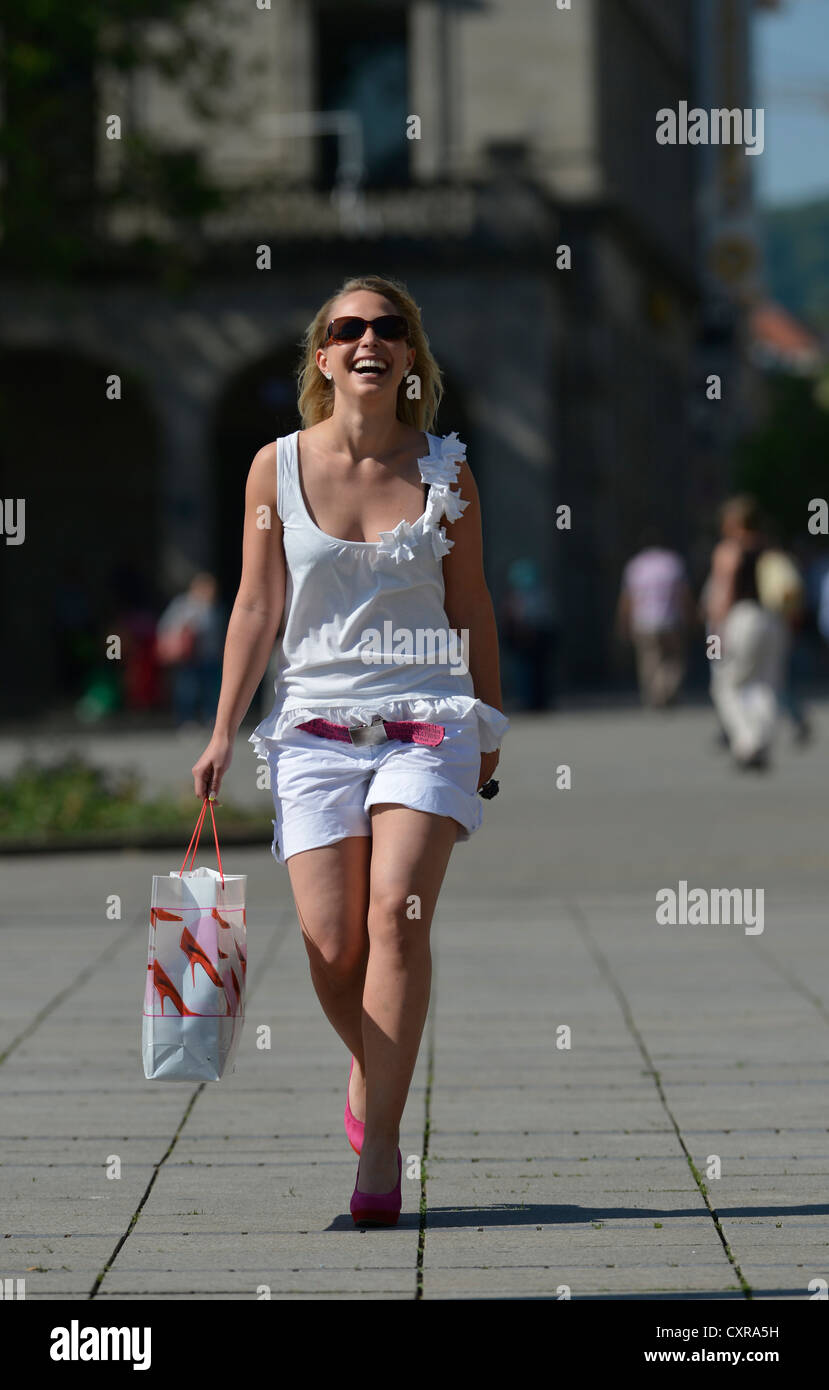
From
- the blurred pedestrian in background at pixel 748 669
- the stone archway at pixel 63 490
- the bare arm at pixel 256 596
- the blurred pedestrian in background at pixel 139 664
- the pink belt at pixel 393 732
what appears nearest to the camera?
the pink belt at pixel 393 732

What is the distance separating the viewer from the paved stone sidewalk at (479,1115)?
15.5ft

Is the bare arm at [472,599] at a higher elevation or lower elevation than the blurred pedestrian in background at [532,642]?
higher

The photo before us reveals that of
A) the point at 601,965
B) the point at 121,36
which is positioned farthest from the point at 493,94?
the point at 601,965

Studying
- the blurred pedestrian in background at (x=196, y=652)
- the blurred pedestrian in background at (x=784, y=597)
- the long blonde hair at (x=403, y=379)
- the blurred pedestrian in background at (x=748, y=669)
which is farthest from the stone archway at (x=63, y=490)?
the long blonde hair at (x=403, y=379)

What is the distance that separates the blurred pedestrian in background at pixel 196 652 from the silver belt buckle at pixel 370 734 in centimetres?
2058

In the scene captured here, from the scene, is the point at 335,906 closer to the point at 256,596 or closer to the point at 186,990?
the point at 186,990

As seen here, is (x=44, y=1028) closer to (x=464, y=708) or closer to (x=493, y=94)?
(x=464, y=708)

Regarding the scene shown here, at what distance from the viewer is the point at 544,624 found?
2788 centimetres

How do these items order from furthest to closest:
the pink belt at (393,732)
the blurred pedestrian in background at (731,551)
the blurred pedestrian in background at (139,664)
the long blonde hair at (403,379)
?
1. the blurred pedestrian in background at (139,664)
2. the blurred pedestrian in background at (731,551)
3. the long blonde hair at (403,379)
4. the pink belt at (393,732)

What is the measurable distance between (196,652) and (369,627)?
20.8 m

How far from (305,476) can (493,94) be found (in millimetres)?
31376

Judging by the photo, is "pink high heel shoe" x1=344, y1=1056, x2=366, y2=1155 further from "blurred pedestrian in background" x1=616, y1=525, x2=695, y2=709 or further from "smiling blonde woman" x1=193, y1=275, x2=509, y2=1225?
"blurred pedestrian in background" x1=616, y1=525, x2=695, y2=709

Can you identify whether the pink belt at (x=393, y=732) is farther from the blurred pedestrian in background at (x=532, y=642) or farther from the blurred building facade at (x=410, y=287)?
the blurred building facade at (x=410, y=287)

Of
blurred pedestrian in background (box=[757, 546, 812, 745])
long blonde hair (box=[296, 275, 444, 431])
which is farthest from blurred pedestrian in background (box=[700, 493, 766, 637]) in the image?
long blonde hair (box=[296, 275, 444, 431])
